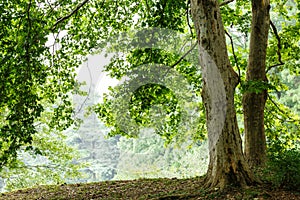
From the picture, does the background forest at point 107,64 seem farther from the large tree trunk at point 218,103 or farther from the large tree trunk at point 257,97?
the large tree trunk at point 218,103

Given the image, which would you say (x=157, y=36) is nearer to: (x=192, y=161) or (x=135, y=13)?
(x=135, y=13)

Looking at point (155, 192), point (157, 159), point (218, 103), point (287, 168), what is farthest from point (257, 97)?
point (157, 159)

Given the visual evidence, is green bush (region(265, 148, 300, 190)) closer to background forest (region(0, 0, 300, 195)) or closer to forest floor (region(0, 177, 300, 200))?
background forest (region(0, 0, 300, 195))

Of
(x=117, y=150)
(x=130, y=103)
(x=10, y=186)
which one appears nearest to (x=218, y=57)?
(x=130, y=103)

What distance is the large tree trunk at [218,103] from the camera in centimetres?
490

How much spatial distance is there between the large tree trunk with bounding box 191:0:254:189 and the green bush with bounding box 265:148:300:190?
363 mm

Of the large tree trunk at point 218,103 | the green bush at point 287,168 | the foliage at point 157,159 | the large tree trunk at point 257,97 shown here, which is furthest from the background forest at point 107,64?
the foliage at point 157,159

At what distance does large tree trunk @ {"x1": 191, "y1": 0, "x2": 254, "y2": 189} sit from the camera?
4902 millimetres

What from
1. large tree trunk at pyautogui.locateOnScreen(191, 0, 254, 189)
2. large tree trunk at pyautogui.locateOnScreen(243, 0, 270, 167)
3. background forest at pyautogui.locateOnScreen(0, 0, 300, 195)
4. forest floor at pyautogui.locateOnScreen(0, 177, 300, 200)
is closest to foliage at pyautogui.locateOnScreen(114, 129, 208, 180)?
background forest at pyautogui.locateOnScreen(0, 0, 300, 195)

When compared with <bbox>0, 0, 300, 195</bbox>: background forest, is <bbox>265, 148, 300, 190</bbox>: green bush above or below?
below

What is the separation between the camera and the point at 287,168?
4762 mm

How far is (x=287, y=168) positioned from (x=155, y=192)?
2.04 m

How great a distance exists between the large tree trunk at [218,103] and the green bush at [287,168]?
0.36 metres

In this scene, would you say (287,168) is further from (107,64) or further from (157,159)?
(157,159)
